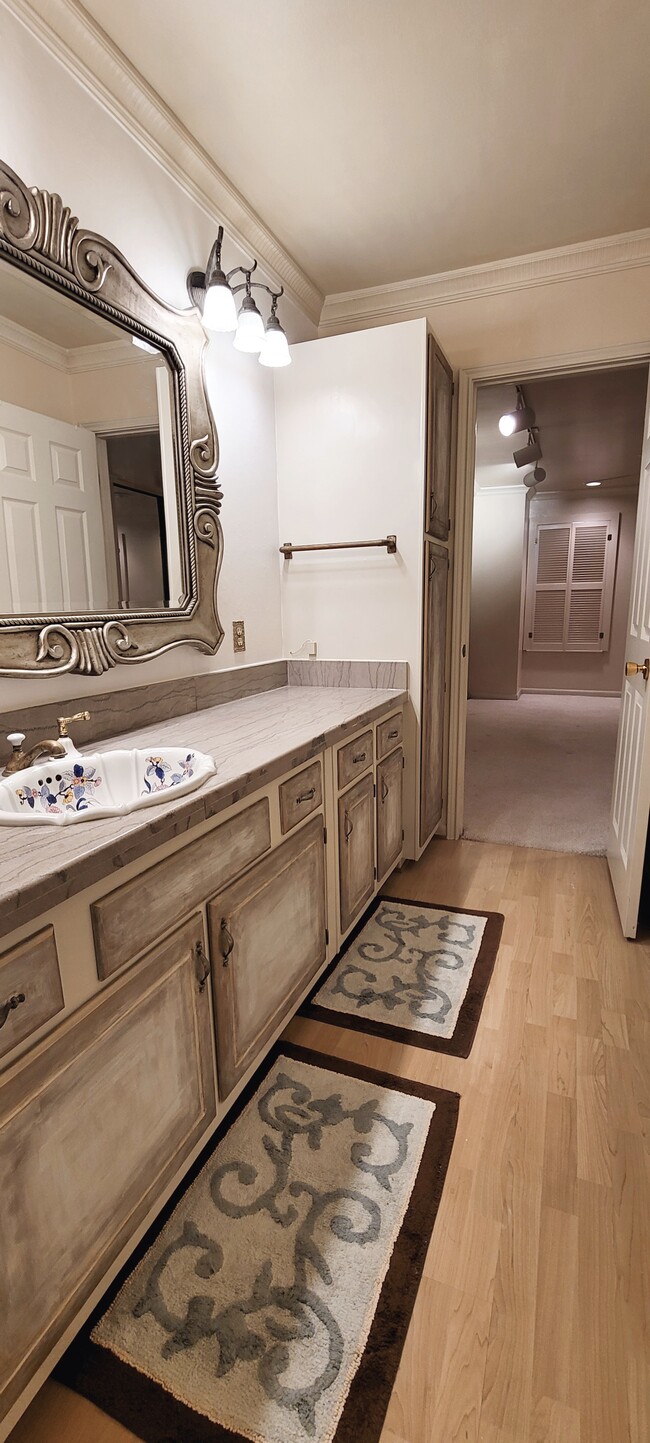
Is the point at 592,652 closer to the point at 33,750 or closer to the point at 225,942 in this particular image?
the point at 225,942

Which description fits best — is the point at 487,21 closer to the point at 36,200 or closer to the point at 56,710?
the point at 36,200

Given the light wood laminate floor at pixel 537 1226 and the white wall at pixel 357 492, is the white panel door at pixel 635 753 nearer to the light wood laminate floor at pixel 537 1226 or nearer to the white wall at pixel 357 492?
the light wood laminate floor at pixel 537 1226

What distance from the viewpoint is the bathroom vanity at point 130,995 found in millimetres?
793

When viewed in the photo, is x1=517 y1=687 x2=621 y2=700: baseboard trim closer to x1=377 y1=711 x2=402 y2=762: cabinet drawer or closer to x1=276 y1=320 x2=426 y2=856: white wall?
x1=276 y1=320 x2=426 y2=856: white wall

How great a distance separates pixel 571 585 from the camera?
23.6 ft

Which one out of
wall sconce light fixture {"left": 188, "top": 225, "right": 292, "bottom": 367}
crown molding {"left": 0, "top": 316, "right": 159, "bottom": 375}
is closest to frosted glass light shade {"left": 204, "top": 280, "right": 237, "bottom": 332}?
wall sconce light fixture {"left": 188, "top": 225, "right": 292, "bottom": 367}

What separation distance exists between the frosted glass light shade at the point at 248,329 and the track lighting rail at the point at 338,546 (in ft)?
2.39

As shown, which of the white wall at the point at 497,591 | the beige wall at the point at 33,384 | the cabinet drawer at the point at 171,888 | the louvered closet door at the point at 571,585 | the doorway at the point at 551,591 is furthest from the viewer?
the louvered closet door at the point at 571,585

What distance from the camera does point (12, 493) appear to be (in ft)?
4.26

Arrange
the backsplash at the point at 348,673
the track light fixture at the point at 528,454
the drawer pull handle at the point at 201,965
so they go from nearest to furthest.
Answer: the drawer pull handle at the point at 201,965 → the backsplash at the point at 348,673 → the track light fixture at the point at 528,454

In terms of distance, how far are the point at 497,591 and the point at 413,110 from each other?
5704mm

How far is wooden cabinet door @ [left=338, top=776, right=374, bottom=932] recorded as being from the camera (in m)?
1.86

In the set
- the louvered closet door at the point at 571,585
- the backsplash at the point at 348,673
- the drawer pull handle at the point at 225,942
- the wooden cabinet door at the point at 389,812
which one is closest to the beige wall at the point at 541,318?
the backsplash at the point at 348,673

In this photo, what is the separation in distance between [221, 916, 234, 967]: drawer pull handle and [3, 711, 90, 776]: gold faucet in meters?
0.51
